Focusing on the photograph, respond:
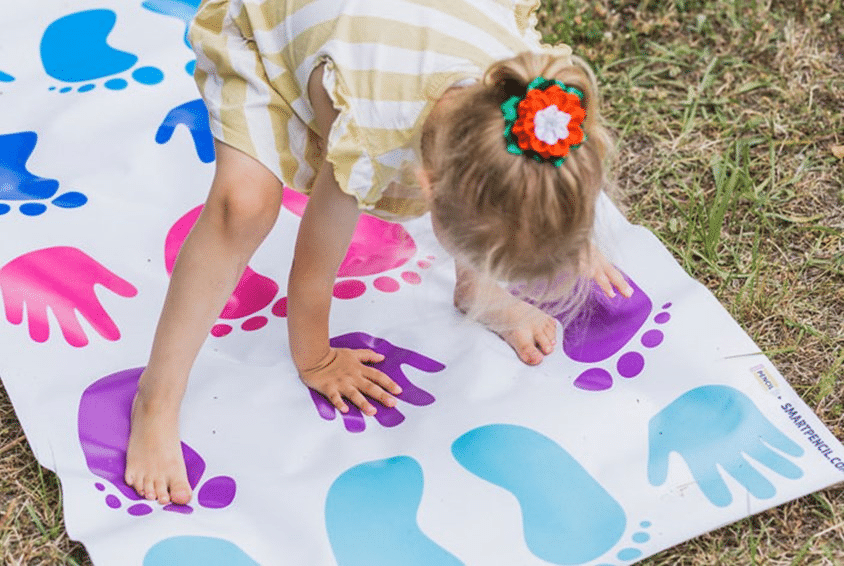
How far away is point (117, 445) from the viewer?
53.7 inches

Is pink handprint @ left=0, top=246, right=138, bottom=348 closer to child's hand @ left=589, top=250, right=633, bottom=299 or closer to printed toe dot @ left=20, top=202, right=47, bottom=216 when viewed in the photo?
printed toe dot @ left=20, top=202, right=47, bottom=216

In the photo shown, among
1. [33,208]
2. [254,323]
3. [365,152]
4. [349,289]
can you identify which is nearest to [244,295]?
[254,323]

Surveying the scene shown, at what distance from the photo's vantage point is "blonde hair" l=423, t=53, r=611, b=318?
104 cm

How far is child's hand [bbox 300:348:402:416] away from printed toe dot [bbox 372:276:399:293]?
15cm

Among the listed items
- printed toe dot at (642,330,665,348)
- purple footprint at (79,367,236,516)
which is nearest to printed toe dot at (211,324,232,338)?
purple footprint at (79,367,236,516)

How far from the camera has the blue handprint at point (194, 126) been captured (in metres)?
1.73

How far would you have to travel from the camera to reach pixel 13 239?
1.58 m

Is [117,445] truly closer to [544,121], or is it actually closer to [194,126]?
[194,126]

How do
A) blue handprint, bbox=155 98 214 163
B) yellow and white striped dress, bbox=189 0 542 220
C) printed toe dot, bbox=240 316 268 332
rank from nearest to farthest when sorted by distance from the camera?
yellow and white striped dress, bbox=189 0 542 220 → printed toe dot, bbox=240 316 268 332 → blue handprint, bbox=155 98 214 163

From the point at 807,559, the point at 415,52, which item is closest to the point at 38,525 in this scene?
the point at 415,52

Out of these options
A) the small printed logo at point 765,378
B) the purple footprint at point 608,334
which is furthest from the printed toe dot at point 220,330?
the small printed logo at point 765,378

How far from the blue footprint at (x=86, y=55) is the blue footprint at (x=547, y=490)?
2.96 feet

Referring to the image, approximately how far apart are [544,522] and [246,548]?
1.20 ft

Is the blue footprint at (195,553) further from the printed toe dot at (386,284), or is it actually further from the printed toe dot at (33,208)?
the printed toe dot at (33,208)
